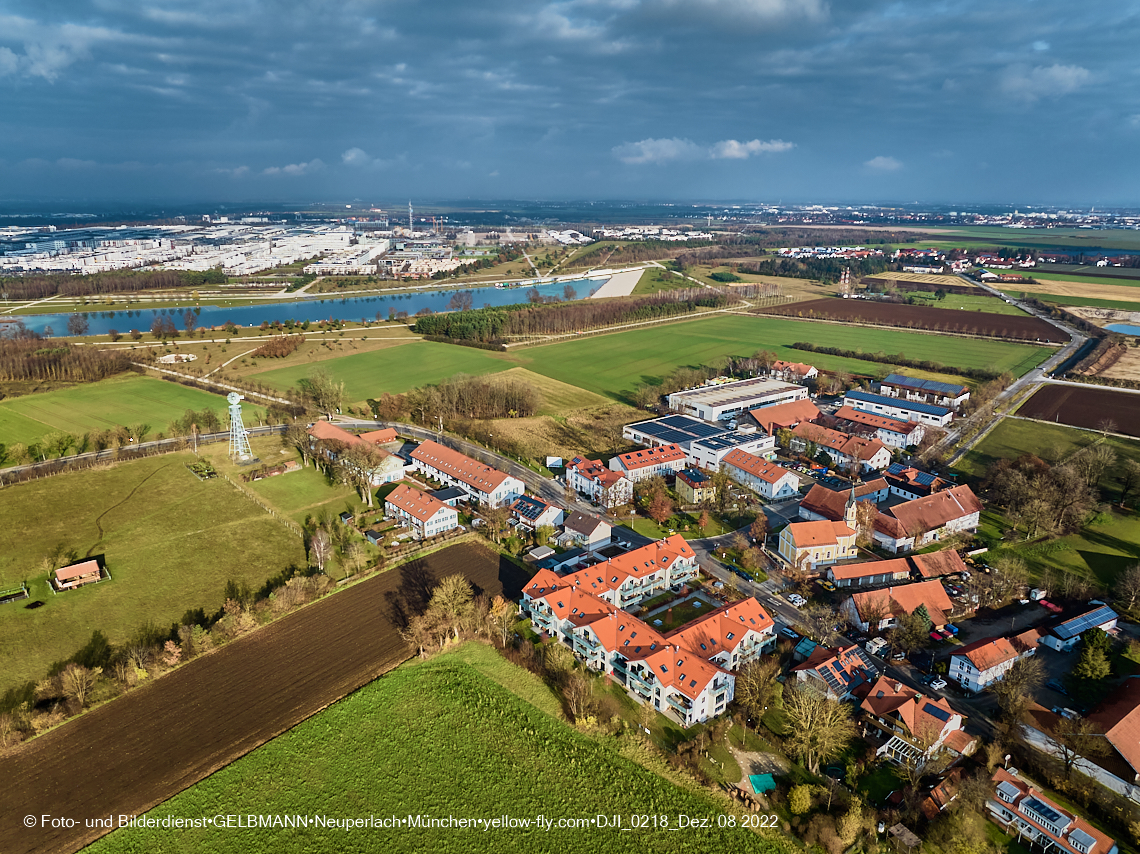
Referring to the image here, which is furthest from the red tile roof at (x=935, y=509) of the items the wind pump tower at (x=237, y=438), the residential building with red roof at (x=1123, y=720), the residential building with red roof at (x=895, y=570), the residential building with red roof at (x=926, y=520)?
the wind pump tower at (x=237, y=438)

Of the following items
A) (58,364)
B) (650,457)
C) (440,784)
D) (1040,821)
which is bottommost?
(440,784)

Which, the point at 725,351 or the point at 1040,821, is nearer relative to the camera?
the point at 1040,821

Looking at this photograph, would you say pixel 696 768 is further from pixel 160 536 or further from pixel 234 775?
pixel 160 536

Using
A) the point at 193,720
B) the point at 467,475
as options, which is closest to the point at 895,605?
the point at 467,475

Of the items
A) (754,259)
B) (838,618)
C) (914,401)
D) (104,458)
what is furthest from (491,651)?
(754,259)

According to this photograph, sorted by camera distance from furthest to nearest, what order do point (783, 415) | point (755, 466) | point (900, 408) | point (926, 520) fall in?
point (900, 408), point (783, 415), point (755, 466), point (926, 520)

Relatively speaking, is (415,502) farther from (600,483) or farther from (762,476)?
(762,476)

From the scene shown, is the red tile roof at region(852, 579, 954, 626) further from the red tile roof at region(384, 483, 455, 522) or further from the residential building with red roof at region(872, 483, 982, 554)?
the red tile roof at region(384, 483, 455, 522)
